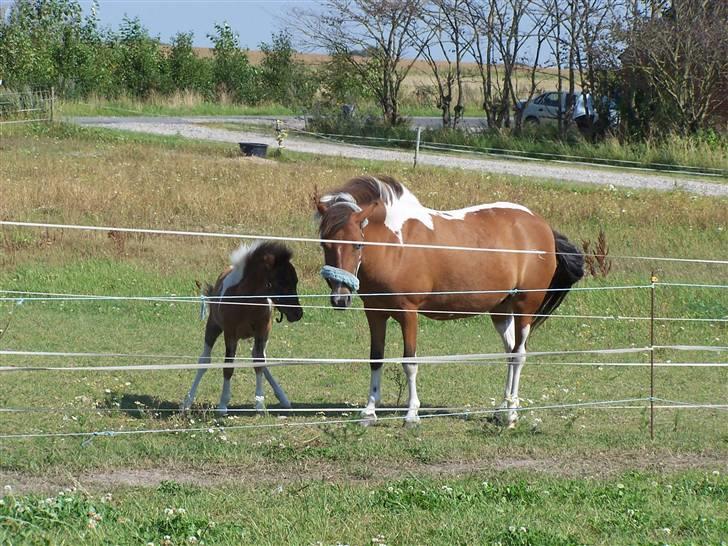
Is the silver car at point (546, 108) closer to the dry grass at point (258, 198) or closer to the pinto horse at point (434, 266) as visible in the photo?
the dry grass at point (258, 198)

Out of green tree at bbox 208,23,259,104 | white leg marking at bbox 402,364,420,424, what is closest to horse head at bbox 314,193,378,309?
white leg marking at bbox 402,364,420,424

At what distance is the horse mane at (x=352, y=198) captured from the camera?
9.32m

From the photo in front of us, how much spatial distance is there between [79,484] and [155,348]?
5.58 metres

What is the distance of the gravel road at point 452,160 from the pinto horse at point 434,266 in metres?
14.5

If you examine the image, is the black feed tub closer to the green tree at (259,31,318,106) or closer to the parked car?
the parked car

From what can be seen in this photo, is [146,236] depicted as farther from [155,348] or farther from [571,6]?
[571,6]

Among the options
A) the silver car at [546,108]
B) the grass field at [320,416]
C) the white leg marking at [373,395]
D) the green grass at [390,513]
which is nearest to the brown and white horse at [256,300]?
the grass field at [320,416]

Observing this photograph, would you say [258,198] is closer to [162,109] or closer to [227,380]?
[227,380]

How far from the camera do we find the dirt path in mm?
7531

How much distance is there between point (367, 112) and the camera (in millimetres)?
37281

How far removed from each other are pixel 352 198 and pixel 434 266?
104cm

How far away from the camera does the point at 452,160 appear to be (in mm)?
29438

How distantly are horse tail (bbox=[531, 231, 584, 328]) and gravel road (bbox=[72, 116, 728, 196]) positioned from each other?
14.1 meters

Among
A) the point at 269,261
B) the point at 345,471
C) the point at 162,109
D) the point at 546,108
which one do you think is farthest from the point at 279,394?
the point at 162,109
